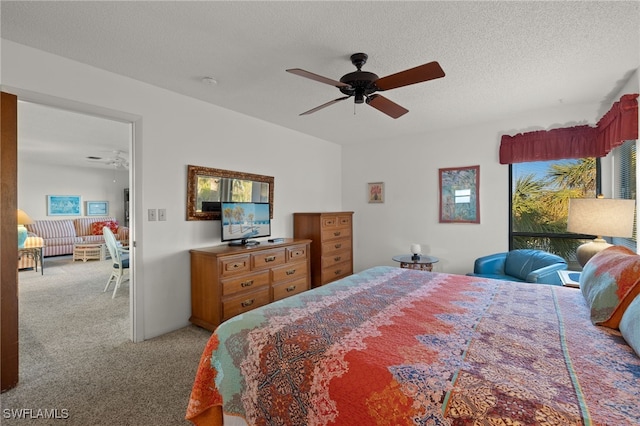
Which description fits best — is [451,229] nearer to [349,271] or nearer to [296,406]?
[349,271]

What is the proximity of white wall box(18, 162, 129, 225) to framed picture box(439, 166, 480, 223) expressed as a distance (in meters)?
9.38

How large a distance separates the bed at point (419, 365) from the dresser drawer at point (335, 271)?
8.79ft

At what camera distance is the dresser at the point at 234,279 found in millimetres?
2914

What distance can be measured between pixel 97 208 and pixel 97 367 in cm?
835

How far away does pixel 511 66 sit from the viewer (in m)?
2.47

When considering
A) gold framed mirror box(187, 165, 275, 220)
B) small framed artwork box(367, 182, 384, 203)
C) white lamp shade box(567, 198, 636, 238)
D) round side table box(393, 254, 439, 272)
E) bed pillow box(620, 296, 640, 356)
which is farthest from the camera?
small framed artwork box(367, 182, 384, 203)

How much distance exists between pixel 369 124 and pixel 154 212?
9.80ft

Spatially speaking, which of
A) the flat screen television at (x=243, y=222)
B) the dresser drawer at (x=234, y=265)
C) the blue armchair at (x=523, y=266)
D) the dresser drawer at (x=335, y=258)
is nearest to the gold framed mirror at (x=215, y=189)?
the flat screen television at (x=243, y=222)

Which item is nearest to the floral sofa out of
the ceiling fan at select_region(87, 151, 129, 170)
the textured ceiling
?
the ceiling fan at select_region(87, 151, 129, 170)

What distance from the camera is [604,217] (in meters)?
2.34

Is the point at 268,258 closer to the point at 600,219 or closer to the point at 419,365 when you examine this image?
the point at 419,365

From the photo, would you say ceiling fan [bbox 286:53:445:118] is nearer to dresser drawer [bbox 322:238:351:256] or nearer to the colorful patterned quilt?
the colorful patterned quilt

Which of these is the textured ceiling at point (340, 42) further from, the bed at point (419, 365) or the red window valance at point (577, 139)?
the bed at point (419, 365)

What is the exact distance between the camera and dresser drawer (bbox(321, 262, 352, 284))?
14.7 feet
